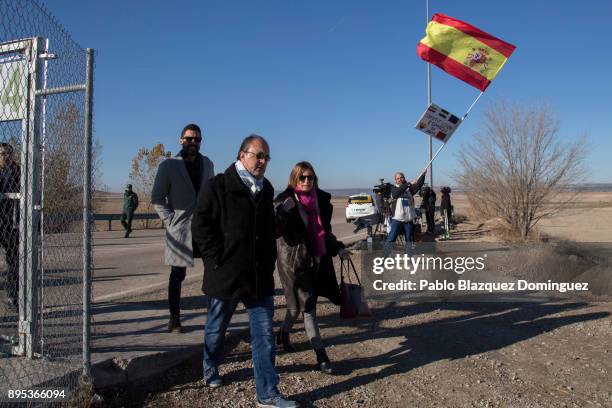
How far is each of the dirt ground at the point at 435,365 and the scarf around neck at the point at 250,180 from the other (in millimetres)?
1482

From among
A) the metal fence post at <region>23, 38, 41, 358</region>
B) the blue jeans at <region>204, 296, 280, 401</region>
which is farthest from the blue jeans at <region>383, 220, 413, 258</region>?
the metal fence post at <region>23, 38, 41, 358</region>

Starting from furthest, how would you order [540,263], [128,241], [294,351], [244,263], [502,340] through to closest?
1. [128,241]
2. [540,263]
3. [502,340]
4. [294,351]
5. [244,263]

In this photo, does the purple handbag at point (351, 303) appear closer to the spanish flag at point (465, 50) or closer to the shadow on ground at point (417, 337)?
the shadow on ground at point (417, 337)

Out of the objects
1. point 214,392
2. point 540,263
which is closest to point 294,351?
point 214,392

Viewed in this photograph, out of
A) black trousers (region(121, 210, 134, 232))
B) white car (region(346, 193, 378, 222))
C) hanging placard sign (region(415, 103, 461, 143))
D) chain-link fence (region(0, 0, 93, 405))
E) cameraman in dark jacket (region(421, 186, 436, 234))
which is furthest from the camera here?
white car (region(346, 193, 378, 222))

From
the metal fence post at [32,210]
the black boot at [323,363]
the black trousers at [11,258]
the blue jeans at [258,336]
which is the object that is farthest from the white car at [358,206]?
the metal fence post at [32,210]

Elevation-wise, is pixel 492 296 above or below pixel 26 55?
below

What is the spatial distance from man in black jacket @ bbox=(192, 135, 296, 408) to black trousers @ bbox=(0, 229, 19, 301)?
6.89ft

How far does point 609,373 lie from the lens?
4.46 meters

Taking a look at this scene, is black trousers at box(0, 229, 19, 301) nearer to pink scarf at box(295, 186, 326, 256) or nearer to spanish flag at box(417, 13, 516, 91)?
pink scarf at box(295, 186, 326, 256)

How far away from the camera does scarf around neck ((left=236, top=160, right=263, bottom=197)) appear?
3.83 metres

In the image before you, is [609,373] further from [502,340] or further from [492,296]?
[492,296]

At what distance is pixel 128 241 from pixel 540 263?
12.3m

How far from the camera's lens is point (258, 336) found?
374cm
